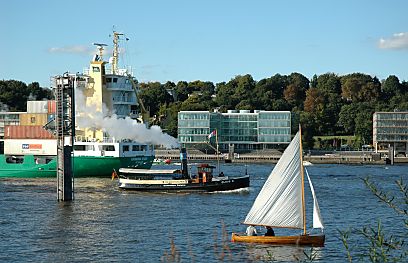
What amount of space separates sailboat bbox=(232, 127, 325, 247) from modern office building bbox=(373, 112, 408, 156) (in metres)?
136

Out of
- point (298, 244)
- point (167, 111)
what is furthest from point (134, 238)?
point (167, 111)

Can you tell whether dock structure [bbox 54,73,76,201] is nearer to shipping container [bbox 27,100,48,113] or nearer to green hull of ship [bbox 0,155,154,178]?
green hull of ship [bbox 0,155,154,178]

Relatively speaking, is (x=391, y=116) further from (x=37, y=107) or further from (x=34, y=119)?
(x=34, y=119)

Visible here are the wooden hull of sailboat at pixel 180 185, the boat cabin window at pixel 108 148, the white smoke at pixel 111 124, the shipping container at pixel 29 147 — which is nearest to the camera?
the wooden hull of sailboat at pixel 180 185

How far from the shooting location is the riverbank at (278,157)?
155m

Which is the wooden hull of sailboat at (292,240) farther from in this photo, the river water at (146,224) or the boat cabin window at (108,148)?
the boat cabin window at (108,148)

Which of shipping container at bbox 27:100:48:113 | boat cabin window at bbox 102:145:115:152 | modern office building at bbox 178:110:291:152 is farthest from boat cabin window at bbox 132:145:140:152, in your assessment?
modern office building at bbox 178:110:291:152

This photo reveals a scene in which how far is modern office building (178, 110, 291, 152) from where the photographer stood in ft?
573

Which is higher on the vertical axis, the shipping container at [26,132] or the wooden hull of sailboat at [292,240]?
the shipping container at [26,132]

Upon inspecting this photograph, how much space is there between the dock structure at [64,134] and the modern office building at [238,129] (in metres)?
109

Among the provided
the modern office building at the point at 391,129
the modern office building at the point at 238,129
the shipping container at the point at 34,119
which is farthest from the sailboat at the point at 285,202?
the modern office building at the point at 391,129

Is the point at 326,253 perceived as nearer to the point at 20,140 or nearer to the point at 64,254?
the point at 64,254

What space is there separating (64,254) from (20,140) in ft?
200

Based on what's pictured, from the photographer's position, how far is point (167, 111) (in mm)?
193125
